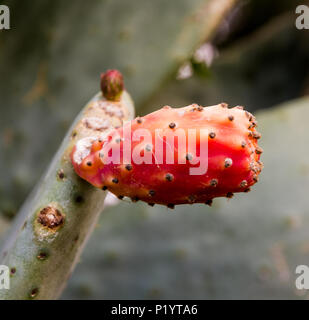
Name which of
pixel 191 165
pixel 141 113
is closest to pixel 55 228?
pixel 191 165

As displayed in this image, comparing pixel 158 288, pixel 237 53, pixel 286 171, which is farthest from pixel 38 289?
pixel 237 53

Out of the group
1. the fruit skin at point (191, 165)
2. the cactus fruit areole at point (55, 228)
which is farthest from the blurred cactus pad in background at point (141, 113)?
the fruit skin at point (191, 165)

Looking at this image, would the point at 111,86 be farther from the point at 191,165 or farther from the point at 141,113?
the point at 141,113

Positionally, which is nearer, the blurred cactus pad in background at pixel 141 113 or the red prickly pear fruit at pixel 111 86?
the red prickly pear fruit at pixel 111 86

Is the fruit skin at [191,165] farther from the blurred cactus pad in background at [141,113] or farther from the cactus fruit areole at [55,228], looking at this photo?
the blurred cactus pad in background at [141,113]

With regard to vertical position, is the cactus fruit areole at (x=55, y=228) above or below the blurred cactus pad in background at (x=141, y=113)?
below
